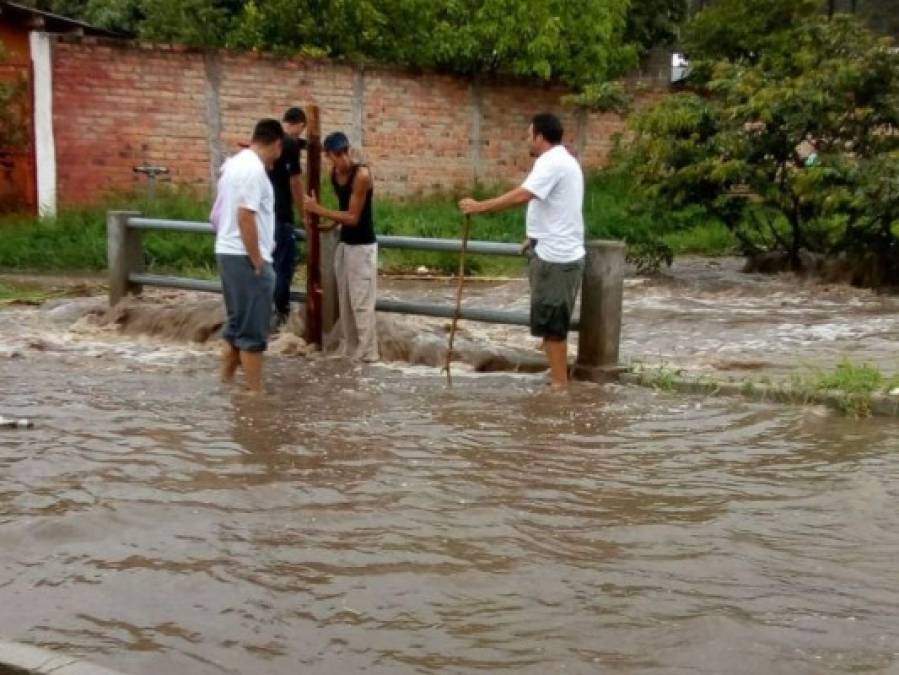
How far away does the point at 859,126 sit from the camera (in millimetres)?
14602

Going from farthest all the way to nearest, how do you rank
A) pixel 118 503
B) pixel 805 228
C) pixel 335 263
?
pixel 805 228 < pixel 335 263 < pixel 118 503

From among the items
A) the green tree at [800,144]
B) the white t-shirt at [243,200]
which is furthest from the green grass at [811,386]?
the green tree at [800,144]

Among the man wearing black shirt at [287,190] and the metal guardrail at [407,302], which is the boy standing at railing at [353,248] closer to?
the metal guardrail at [407,302]

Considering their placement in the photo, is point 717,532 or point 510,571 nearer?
point 510,571

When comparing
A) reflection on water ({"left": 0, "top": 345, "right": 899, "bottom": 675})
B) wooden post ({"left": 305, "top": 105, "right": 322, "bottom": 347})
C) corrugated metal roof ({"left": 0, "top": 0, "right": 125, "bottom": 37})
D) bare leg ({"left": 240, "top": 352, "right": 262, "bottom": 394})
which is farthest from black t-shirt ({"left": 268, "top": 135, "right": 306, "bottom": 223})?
corrugated metal roof ({"left": 0, "top": 0, "right": 125, "bottom": 37})

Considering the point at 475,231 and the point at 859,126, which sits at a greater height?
the point at 859,126

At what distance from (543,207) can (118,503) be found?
3.70 metres

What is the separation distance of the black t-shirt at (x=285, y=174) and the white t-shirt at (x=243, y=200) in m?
1.35

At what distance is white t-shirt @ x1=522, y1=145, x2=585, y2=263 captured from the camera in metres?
8.09

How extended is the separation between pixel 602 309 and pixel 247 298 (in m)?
2.38

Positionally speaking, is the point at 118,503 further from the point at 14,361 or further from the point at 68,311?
the point at 68,311

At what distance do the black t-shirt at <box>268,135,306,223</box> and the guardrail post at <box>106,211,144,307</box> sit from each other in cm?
196

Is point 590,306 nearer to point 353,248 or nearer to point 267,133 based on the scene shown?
point 353,248

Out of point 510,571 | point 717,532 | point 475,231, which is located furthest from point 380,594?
point 475,231
